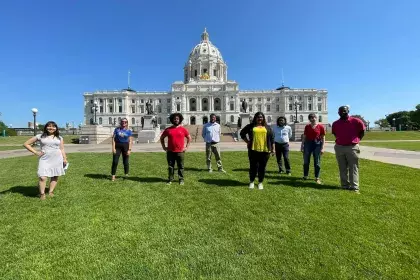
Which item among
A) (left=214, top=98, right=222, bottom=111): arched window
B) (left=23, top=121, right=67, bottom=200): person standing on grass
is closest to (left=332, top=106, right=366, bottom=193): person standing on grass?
(left=23, top=121, right=67, bottom=200): person standing on grass

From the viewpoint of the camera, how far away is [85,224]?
4605 mm

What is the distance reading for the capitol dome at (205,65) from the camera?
374 ft

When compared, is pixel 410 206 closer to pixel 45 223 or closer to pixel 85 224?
pixel 85 224


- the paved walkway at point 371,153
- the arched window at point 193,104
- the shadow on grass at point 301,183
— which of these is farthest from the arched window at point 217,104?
the shadow on grass at point 301,183

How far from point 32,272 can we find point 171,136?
4.65 metres

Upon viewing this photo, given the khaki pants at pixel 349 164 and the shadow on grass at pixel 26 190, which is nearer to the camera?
the shadow on grass at pixel 26 190

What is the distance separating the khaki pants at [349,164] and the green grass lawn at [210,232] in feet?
1.27

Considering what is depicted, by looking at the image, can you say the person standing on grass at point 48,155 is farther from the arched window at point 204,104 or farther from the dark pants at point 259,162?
the arched window at point 204,104

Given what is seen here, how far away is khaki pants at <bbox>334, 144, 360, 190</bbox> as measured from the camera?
6738 mm

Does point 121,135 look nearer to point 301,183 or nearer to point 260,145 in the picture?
point 260,145

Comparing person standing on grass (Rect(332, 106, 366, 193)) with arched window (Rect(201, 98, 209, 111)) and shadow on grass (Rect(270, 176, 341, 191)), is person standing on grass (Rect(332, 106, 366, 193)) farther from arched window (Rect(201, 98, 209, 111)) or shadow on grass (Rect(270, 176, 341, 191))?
arched window (Rect(201, 98, 209, 111))

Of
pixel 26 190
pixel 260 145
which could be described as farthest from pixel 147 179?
pixel 260 145

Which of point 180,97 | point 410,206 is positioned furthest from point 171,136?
point 180,97

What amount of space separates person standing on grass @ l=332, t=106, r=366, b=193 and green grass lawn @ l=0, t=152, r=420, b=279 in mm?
421
